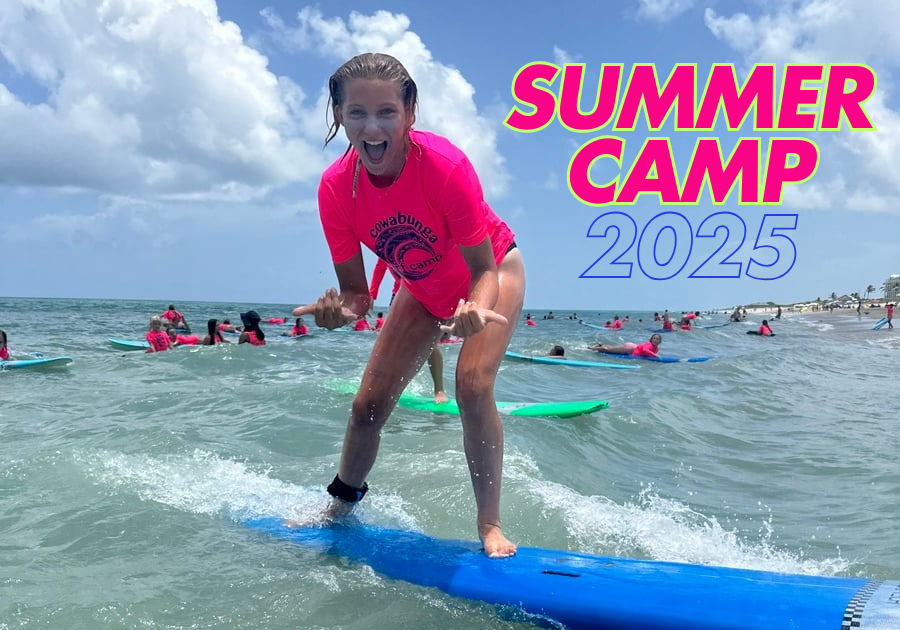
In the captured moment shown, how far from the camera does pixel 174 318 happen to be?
2455 cm

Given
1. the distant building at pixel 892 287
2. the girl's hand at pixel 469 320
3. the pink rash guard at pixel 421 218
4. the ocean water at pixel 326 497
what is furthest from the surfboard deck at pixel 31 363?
the distant building at pixel 892 287

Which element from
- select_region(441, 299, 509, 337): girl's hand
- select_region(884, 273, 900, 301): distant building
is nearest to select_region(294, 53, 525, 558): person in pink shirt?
select_region(441, 299, 509, 337): girl's hand

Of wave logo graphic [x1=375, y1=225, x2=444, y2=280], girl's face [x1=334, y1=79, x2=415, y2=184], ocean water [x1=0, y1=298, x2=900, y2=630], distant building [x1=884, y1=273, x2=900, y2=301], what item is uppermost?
distant building [x1=884, y1=273, x2=900, y2=301]

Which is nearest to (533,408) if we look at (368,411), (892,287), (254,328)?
(368,411)

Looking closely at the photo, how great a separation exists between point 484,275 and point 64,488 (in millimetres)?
3412

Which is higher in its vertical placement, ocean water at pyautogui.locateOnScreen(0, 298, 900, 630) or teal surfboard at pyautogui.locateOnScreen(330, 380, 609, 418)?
teal surfboard at pyautogui.locateOnScreen(330, 380, 609, 418)

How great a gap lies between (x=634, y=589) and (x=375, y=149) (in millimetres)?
2100

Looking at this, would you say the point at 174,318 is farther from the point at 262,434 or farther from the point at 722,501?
the point at 722,501

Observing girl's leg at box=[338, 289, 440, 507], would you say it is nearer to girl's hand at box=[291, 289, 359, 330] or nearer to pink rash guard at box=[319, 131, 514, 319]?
pink rash guard at box=[319, 131, 514, 319]

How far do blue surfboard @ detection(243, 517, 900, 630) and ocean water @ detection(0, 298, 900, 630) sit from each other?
125 millimetres

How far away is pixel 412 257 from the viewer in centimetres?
340

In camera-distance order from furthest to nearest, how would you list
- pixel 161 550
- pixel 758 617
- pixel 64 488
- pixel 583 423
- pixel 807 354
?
1. pixel 807 354
2. pixel 583 423
3. pixel 64 488
4. pixel 161 550
5. pixel 758 617

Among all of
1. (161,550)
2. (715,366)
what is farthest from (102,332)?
(161,550)

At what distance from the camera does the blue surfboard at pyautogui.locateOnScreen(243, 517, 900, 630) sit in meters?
2.45
